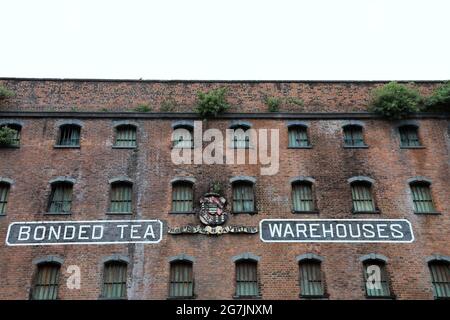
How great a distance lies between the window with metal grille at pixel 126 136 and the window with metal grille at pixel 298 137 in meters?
6.68

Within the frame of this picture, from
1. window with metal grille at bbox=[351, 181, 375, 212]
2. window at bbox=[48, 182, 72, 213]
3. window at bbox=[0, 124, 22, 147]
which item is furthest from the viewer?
window at bbox=[0, 124, 22, 147]

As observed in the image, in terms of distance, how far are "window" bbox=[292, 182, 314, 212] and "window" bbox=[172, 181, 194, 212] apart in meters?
4.12

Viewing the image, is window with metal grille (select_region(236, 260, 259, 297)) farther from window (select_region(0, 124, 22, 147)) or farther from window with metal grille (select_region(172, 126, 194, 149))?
window (select_region(0, 124, 22, 147))

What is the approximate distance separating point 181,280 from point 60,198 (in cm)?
598

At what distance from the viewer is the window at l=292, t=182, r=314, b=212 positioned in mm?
23141

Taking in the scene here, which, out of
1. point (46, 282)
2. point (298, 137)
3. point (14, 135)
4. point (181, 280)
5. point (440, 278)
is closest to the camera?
point (46, 282)

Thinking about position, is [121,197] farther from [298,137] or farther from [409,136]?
[409,136]

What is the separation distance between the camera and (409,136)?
25203mm

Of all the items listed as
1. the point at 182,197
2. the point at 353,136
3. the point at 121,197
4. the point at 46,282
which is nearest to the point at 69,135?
the point at 121,197

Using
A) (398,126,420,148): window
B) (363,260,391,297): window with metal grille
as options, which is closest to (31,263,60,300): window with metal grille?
(363,260,391,297): window with metal grille

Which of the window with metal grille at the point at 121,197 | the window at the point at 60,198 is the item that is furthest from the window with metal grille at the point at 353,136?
the window at the point at 60,198

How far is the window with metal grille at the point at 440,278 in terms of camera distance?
21.2 m

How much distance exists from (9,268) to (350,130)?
1490 cm
